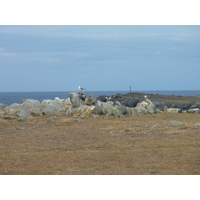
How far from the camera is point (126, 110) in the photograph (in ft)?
206

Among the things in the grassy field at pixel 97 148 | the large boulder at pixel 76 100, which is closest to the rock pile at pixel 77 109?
the large boulder at pixel 76 100

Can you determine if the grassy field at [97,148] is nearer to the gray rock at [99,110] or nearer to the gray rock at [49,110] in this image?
the gray rock at [99,110]

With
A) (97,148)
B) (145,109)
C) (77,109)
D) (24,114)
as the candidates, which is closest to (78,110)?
(77,109)

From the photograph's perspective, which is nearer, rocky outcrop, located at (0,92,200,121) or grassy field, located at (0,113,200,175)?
grassy field, located at (0,113,200,175)

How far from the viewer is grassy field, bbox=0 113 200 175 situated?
21922 millimetres

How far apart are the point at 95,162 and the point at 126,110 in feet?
128

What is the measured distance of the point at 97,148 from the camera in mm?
32062

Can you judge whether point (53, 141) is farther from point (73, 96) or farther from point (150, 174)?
point (73, 96)

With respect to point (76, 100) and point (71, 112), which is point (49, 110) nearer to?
point (71, 112)

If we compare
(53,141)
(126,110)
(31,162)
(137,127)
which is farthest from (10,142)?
(126,110)

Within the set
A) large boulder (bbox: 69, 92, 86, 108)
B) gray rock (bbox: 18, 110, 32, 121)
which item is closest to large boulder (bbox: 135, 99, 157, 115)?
large boulder (bbox: 69, 92, 86, 108)

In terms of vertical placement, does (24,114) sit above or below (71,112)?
below

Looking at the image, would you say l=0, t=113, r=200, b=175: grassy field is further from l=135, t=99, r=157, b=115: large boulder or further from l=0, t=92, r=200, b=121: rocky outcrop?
l=135, t=99, r=157, b=115: large boulder

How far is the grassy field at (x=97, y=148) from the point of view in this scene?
21922 millimetres
